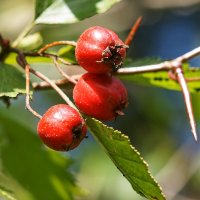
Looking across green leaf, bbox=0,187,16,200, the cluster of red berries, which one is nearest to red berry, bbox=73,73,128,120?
the cluster of red berries

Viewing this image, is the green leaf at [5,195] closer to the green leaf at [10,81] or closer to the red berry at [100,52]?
the green leaf at [10,81]

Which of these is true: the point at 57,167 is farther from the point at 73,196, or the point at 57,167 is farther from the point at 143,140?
the point at 143,140

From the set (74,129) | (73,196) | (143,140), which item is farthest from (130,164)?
(143,140)

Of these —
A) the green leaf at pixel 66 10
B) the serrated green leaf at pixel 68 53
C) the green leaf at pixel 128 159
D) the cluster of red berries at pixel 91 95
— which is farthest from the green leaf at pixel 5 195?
the green leaf at pixel 66 10

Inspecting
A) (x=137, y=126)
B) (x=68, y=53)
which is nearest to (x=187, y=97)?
(x=68, y=53)

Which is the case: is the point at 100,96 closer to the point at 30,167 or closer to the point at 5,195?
the point at 5,195

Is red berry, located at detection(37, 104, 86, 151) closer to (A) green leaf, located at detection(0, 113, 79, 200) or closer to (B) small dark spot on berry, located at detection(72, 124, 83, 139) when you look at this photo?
(B) small dark spot on berry, located at detection(72, 124, 83, 139)

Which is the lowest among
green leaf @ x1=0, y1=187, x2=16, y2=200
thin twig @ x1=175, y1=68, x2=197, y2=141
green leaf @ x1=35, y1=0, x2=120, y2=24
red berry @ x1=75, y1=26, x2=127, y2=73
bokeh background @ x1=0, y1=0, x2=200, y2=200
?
bokeh background @ x1=0, y1=0, x2=200, y2=200
